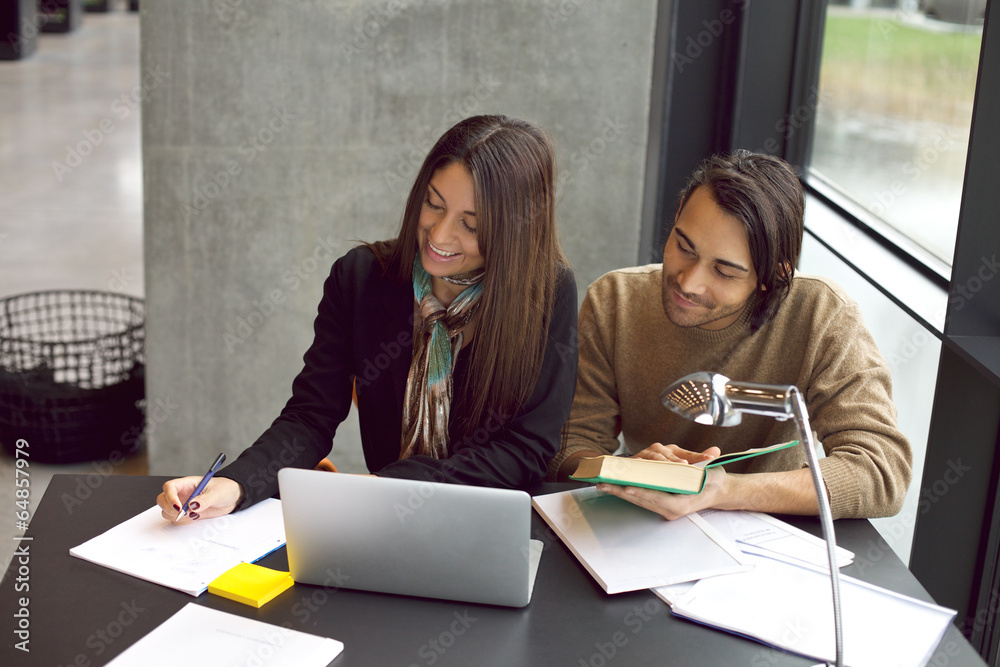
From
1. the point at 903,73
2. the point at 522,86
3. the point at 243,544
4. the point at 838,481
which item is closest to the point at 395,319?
the point at 243,544

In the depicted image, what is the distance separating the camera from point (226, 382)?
313cm

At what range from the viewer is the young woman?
5.75 ft

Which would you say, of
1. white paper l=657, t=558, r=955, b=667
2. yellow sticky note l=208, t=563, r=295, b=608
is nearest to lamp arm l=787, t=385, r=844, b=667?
white paper l=657, t=558, r=955, b=667

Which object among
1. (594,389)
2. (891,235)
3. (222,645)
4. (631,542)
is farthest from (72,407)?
(891,235)

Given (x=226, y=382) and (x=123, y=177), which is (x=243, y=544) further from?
(x=123, y=177)

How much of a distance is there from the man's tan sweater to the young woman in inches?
8.7

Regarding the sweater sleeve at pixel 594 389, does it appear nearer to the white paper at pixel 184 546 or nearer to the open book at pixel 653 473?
the open book at pixel 653 473

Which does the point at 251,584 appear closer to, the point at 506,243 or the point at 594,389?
the point at 506,243

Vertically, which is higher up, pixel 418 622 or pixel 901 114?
pixel 901 114

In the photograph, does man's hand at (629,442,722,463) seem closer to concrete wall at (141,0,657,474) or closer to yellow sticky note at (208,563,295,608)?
yellow sticky note at (208,563,295,608)

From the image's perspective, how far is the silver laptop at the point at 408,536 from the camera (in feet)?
4.17

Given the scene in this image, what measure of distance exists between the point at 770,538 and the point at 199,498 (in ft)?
3.08

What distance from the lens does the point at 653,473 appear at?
148 centimetres

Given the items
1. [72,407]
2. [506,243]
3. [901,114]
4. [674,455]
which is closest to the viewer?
[674,455]
